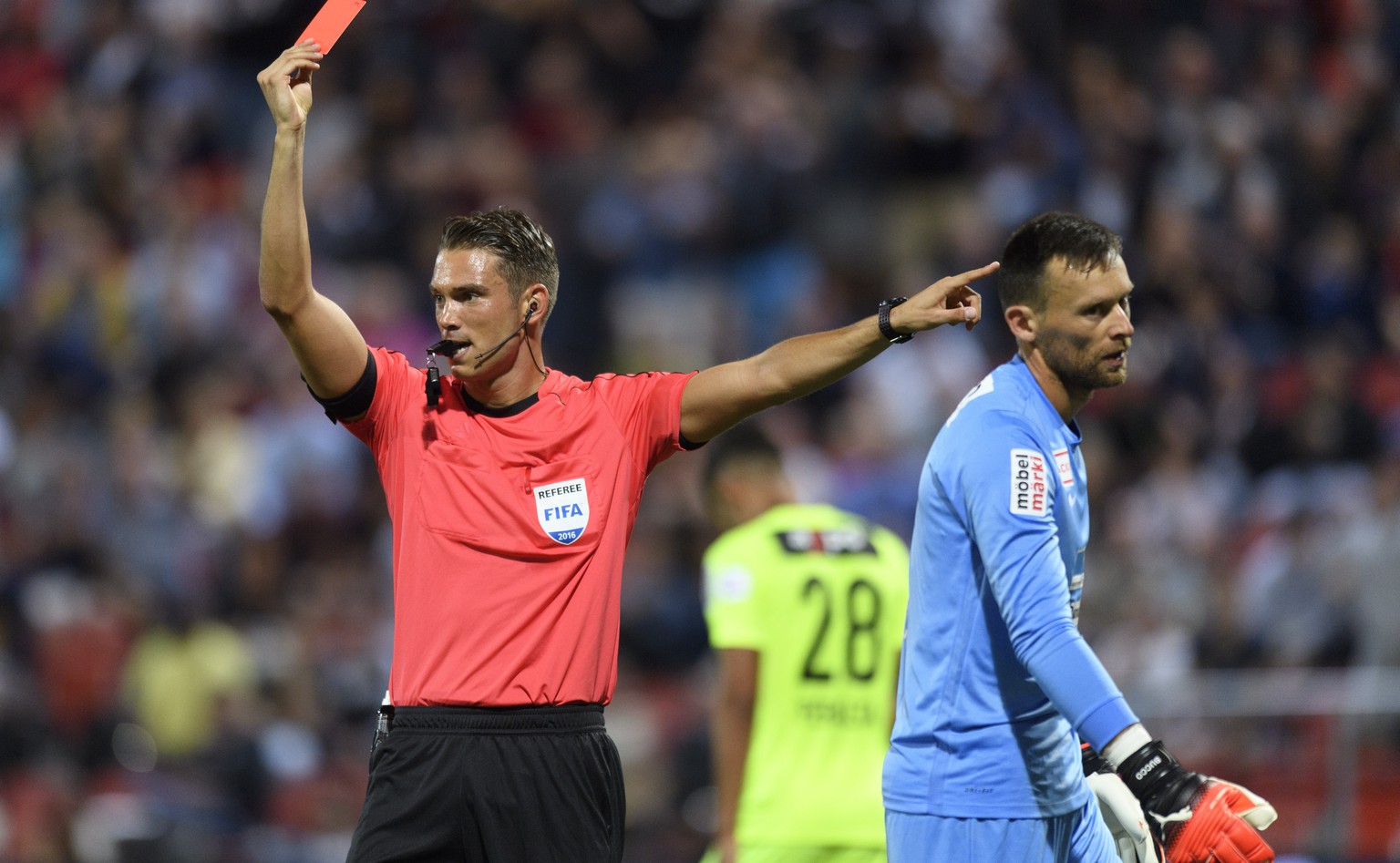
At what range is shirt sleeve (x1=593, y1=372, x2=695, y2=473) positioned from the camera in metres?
4.96

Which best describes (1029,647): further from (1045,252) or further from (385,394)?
(385,394)

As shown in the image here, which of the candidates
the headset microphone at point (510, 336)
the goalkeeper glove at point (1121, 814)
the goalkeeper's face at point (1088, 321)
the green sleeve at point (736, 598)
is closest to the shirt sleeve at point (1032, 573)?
the goalkeeper's face at point (1088, 321)

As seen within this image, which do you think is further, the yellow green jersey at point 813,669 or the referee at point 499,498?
the yellow green jersey at point 813,669

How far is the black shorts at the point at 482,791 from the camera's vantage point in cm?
455

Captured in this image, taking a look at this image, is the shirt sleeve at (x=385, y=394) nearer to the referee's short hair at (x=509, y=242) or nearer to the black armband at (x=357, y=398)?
the black armband at (x=357, y=398)

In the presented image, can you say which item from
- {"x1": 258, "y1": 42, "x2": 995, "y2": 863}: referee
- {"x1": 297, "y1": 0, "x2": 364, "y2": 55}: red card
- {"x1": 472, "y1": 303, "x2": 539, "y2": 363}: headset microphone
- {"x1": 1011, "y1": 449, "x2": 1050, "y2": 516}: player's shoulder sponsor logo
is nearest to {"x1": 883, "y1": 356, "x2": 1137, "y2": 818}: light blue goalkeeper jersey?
{"x1": 1011, "y1": 449, "x2": 1050, "y2": 516}: player's shoulder sponsor logo

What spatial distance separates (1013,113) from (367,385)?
29.3 ft

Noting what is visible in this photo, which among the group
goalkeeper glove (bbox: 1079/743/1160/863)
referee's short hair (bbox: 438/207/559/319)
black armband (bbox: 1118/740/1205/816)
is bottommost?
goalkeeper glove (bbox: 1079/743/1160/863)

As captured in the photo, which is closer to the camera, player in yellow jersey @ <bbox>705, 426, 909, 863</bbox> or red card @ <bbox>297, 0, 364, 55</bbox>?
red card @ <bbox>297, 0, 364, 55</bbox>

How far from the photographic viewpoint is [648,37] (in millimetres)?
14289

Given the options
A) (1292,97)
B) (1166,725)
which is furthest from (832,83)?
(1166,725)

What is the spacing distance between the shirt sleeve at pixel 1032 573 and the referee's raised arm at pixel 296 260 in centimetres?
160

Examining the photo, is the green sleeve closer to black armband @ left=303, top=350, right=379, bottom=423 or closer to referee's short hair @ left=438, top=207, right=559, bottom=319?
referee's short hair @ left=438, top=207, right=559, bottom=319

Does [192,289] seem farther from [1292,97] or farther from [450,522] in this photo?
[450,522]
